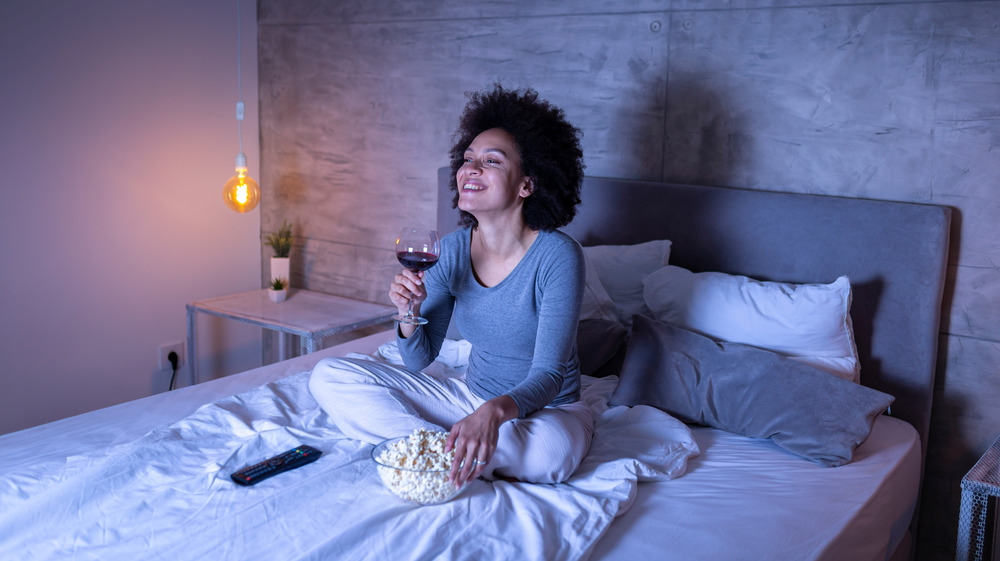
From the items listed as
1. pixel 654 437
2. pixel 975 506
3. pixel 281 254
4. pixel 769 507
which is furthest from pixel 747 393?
pixel 281 254

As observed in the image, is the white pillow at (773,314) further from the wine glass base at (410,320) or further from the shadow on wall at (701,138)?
the wine glass base at (410,320)

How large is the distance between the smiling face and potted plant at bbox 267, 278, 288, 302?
1.71 m

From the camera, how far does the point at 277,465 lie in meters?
1.62

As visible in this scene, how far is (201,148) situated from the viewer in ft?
11.4

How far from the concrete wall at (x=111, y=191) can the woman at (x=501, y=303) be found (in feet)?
5.27

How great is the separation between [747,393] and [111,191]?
252cm

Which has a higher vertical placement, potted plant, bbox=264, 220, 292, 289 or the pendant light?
the pendant light

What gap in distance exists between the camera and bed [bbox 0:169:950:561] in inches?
55.4

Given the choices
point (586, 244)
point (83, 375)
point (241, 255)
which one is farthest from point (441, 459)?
point (241, 255)

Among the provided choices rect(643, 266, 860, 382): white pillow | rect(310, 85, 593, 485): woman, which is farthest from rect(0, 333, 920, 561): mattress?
rect(643, 266, 860, 382): white pillow

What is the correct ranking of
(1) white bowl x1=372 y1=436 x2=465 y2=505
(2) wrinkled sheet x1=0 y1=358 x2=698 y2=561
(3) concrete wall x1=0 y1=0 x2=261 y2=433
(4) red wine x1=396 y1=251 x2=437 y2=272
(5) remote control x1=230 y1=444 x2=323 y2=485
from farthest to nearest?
1. (3) concrete wall x1=0 y1=0 x2=261 y2=433
2. (4) red wine x1=396 y1=251 x2=437 y2=272
3. (5) remote control x1=230 y1=444 x2=323 y2=485
4. (1) white bowl x1=372 y1=436 x2=465 y2=505
5. (2) wrinkled sheet x1=0 y1=358 x2=698 y2=561

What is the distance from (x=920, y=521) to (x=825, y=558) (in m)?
1.15

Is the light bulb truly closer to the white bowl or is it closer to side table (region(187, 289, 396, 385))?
side table (region(187, 289, 396, 385))

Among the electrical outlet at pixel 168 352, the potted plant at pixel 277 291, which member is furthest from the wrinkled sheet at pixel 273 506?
the electrical outlet at pixel 168 352
